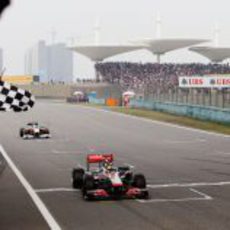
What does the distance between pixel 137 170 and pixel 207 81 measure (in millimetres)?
47536

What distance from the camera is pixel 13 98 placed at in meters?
15.8

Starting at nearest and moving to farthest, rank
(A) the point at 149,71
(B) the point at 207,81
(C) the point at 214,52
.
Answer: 1. (B) the point at 207,81
2. (A) the point at 149,71
3. (C) the point at 214,52

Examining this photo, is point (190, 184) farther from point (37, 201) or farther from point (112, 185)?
point (37, 201)

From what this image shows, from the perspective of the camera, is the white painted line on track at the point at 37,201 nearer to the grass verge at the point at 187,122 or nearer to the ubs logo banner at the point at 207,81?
the grass verge at the point at 187,122

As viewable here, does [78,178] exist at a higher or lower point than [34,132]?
higher

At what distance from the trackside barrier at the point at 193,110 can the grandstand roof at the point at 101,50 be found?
10629 centimetres

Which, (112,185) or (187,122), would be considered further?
(187,122)

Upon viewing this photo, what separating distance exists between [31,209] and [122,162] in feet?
30.8

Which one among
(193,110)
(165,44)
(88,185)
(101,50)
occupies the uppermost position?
(165,44)

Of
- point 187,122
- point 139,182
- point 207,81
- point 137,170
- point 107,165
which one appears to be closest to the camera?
point 139,182

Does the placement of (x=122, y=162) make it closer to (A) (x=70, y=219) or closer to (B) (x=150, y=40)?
(A) (x=70, y=219)

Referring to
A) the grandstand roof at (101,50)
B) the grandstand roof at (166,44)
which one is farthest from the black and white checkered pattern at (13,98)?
the grandstand roof at (166,44)

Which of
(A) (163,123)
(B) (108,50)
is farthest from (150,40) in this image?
(A) (163,123)

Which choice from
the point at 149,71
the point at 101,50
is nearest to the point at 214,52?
the point at 149,71
